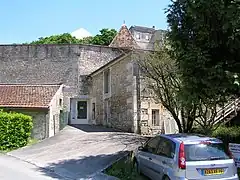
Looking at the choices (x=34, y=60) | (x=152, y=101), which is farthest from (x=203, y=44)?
(x=34, y=60)

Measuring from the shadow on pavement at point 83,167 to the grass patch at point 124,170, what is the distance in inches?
12.6

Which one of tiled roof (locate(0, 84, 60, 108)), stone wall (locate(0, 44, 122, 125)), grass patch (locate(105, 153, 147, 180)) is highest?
stone wall (locate(0, 44, 122, 125))

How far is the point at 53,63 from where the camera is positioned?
2991cm

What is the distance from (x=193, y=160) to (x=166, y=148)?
97 centimetres

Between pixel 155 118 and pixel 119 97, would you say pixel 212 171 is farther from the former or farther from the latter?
pixel 119 97

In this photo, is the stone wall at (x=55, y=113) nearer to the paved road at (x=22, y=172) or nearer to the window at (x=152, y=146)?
the paved road at (x=22, y=172)

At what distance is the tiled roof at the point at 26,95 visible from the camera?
22.0 metres

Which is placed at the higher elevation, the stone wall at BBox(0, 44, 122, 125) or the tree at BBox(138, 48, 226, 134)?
the stone wall at BBox(0, 44, 122, 125)

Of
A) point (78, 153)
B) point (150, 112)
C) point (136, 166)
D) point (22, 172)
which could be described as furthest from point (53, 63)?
point (136, 166)

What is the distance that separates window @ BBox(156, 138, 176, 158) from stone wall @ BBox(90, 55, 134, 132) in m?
11.7

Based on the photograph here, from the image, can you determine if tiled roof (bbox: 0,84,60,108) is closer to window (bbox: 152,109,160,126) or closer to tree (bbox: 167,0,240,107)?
window (bbox: 152,109,160,126)

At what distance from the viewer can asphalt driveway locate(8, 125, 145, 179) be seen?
39.6 feet

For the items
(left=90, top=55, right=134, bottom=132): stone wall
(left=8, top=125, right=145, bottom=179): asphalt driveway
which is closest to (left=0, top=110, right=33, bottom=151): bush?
(left=8, top=125, right=145, bottom=179): asphalt driveway

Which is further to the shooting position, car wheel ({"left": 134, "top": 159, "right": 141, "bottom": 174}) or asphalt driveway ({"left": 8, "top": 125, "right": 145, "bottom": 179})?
asphalt driveway ({"left": 8, "top": 125, "right": 145, "bottom": 179})
